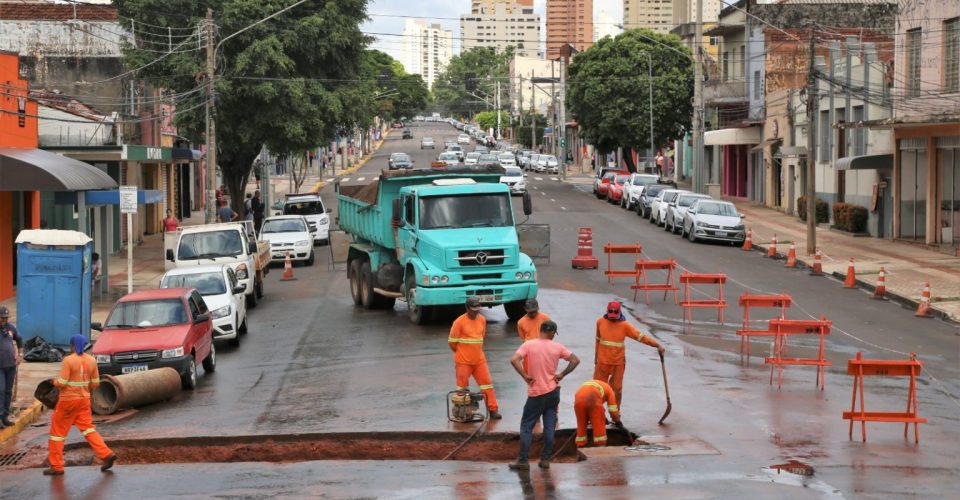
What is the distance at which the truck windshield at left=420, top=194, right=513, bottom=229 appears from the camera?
23.5 metres

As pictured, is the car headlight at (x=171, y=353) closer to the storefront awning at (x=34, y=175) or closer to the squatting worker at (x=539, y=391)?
the squatting worker at (x=539, y=391)

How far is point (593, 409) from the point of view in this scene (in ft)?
46.0

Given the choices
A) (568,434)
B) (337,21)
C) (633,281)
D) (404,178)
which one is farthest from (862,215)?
(568,434)

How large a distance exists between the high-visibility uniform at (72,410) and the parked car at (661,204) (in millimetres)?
34208

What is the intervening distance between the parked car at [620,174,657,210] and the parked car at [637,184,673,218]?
1.47m

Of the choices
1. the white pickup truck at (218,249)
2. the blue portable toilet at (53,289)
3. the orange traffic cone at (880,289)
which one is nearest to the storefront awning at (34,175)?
the white pickup truck at (218,249)

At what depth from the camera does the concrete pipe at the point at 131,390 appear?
687 inches

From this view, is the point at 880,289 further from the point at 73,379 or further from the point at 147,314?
the point at 73,379

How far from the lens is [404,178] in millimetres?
25109

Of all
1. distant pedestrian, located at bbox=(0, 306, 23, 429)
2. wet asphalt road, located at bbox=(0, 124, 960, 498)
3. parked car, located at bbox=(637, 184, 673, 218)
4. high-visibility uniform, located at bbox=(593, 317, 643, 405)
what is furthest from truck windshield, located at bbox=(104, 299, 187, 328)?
parked car, located at bbox=(637, 184, 673, 218)

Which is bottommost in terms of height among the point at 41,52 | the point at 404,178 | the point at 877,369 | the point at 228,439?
the point at 228,439

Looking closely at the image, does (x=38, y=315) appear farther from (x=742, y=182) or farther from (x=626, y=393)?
(x=742, y=182)

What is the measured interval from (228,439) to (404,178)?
10926 mm

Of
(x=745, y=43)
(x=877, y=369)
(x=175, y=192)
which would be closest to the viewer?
(x=877, y=369)
